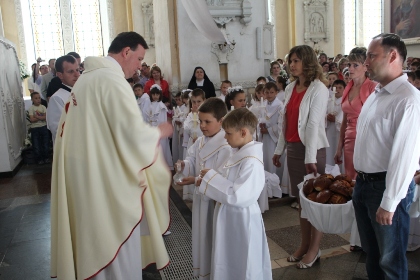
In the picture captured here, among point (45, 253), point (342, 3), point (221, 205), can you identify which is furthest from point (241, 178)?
point (342, 3)

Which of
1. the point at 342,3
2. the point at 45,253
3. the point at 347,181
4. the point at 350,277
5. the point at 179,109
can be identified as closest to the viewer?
the point at 347,181

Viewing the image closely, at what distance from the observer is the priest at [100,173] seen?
2383mm

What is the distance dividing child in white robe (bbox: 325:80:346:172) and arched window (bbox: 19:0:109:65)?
40.8ft

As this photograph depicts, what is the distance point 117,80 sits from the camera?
2.44 m

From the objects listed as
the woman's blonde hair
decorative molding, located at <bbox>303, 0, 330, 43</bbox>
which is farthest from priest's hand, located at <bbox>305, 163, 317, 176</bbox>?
decorative molding, located at <bbox>303, 0, 330, 43</bbox>

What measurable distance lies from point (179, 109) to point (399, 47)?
511 cm

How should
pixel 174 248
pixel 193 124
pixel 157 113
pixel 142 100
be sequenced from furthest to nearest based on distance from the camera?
pixel 142 100, pixel 157 113, pixel 193 124, pixel 174 248

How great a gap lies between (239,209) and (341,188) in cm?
76

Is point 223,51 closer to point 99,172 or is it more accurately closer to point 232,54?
point 232,54

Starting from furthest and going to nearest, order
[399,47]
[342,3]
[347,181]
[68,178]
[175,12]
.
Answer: [342,3] → [175,12] → [347,181] → [68,178] → [399,47]

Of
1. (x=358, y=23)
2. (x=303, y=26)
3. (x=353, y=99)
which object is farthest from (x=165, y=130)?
(x=358, y=23)

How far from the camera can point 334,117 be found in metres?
6.07

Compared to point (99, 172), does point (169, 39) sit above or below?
above

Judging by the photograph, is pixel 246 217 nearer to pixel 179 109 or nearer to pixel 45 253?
pixel 45 253
